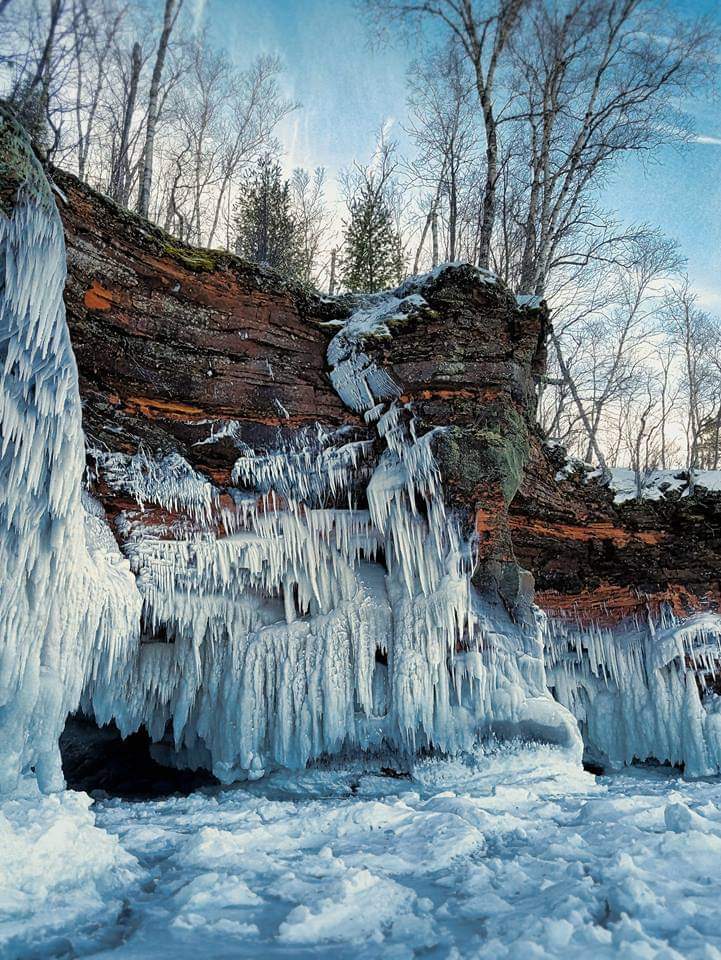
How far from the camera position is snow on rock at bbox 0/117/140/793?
4508mm

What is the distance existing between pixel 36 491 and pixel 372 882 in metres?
3.98

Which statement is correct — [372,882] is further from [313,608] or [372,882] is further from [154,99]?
[154,99]

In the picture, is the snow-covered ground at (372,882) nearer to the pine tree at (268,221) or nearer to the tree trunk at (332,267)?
the pine tree at (268,221)

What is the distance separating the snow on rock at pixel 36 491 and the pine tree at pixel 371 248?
1432 centimetres

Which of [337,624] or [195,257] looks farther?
[337,624]

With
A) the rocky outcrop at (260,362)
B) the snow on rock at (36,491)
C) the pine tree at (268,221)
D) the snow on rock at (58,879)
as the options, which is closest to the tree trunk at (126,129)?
the pine tree at (268,221)

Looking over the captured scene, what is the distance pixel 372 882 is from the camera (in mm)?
2641

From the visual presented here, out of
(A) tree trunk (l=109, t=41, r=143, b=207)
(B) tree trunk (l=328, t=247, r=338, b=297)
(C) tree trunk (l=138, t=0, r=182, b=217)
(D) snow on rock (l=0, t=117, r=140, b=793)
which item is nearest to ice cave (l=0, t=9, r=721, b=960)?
(D) snow on rock (l=0, t=117, r=140, b=793)

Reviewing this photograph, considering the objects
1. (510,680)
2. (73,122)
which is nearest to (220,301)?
(510,680)

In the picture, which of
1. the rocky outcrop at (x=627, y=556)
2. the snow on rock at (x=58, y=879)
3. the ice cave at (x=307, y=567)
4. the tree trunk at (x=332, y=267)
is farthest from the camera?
the tree trunk at (x=332, y=267)

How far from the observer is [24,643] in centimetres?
480

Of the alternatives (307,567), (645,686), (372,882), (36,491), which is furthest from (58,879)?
(645,686)

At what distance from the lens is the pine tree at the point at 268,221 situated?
2033 cm

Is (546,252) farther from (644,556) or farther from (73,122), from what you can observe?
(73,122)
